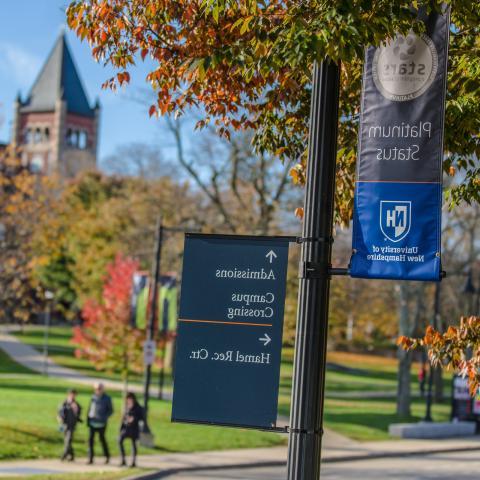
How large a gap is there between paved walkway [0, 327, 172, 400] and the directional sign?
35535mm

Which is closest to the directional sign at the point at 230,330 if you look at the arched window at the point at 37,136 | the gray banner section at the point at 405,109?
the gray banner section at the point at 405,109

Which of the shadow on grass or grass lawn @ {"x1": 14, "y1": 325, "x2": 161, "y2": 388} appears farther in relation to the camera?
grass lawn @ {"x1": 14, "y1": 325, "x2": 161, "y2": 388}

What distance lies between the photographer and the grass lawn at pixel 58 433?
2514 cm

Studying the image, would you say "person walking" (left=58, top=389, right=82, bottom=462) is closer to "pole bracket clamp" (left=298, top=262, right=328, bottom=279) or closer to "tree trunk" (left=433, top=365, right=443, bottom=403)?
"pole bracket clamp" (left=298, top=262, right=328, bottom=279)

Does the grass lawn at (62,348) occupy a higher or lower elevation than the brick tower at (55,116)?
lower

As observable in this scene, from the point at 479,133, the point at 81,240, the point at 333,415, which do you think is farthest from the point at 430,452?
the point at 81,240

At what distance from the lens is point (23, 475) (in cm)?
2061

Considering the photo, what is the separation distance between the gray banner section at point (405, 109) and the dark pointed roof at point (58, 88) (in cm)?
11683

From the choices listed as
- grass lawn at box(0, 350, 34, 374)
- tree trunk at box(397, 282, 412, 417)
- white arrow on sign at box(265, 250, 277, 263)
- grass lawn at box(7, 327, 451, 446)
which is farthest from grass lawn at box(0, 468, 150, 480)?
grass lawn at box(0, 350, 34, 374)

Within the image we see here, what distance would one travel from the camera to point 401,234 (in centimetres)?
644

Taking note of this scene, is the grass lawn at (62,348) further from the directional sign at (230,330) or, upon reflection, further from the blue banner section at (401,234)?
the blue banner section at (401,234)

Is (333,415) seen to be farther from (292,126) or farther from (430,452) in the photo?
(292,126)

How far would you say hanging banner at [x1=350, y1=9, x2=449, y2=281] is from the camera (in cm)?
644

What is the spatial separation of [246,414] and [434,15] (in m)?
3.12
